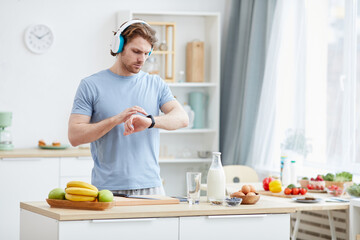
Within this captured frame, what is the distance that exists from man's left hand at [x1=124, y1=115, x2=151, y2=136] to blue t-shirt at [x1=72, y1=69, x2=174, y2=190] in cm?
13

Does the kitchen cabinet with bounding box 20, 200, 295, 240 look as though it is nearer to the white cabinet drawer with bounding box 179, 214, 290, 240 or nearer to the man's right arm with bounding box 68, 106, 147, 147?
the white cabinet drawer with bounding box 179, 214, 290, 240

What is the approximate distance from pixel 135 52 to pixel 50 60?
2748mm

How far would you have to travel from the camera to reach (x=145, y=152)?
2.57 m

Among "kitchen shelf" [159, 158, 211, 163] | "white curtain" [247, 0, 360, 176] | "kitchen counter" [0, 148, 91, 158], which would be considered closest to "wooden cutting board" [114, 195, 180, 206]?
"white curtain" [247, 0, 360, 176]

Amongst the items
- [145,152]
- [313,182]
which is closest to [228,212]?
[145,152]

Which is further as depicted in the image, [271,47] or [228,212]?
[271,47]

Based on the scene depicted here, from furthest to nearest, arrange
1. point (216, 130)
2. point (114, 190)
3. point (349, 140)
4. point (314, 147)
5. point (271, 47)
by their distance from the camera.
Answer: point (216, 130) < point (271, 47) < point (314, 147) < point (349, 140) < point (114, 190)

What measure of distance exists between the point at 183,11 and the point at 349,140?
82.2 inches

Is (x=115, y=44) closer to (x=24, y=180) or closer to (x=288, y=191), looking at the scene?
(x=288, y=191)

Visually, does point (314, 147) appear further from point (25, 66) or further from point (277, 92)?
point (25, 66)

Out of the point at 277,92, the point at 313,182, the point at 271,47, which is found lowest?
the point at 313,182

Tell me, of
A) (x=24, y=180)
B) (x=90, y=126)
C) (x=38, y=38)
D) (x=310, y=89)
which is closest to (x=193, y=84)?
(x=310, y=89)

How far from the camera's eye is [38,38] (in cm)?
505

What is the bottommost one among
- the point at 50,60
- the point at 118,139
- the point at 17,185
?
the point at 17,185
